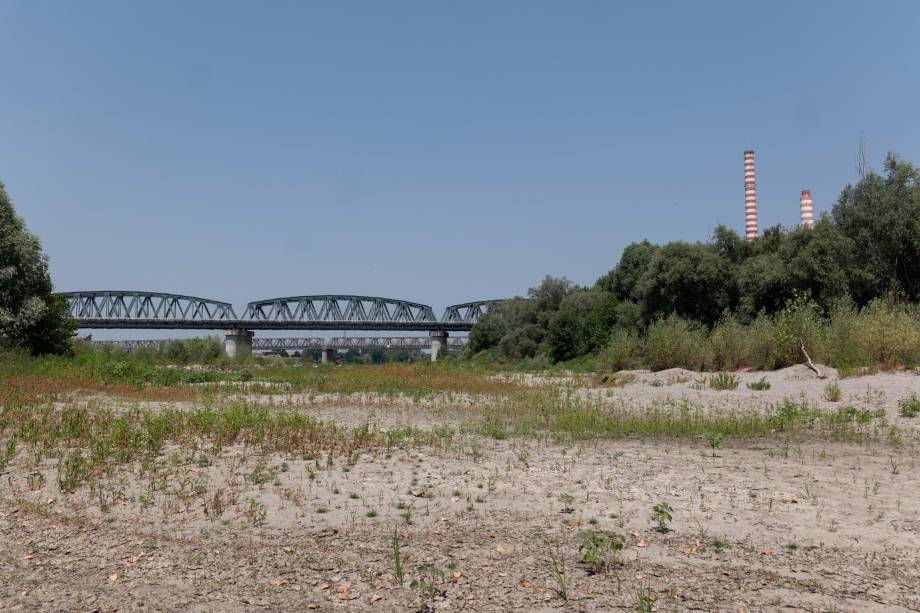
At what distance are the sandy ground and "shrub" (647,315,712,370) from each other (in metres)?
18.8

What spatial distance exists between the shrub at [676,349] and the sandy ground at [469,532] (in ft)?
61.7

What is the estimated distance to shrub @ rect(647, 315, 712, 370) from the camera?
98.8ft

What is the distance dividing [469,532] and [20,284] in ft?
121

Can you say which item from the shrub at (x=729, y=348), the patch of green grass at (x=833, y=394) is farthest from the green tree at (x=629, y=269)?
the patch of green grass at (x=833, y=394)

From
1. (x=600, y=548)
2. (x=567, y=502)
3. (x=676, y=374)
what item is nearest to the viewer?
(x=600, y=548)

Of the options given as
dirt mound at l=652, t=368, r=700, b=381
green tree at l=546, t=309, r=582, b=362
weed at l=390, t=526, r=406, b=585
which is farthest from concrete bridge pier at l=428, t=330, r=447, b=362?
weed at l=390, t=526, r=406, b=585

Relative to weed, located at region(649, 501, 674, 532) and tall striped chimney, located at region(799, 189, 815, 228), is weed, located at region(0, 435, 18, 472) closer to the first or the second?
weed, located at region(649, 501, 674, 532)

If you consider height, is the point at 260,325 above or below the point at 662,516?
above

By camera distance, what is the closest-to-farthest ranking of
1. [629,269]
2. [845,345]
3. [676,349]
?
1. [845,345]
2. [676,349]
3. [629,269]

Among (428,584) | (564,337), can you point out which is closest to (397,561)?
(428,584)

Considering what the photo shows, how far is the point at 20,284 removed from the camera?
3603 centimetres

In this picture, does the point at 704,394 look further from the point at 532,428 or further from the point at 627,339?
the point at 627,339

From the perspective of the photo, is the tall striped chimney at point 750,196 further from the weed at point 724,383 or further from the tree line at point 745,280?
the weed at point 724,383

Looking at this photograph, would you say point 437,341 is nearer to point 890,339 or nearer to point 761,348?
point 761,348
